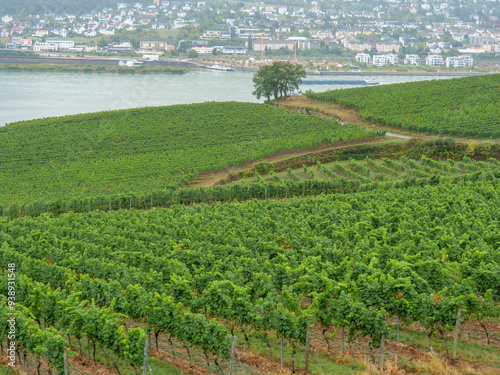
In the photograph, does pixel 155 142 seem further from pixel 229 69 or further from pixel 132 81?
pixel 229 69

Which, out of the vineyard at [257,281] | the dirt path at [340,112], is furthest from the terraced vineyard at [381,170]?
the vineyard at [257,281]

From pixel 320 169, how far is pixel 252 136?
53.4 feet

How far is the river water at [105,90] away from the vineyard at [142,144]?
29269 mm

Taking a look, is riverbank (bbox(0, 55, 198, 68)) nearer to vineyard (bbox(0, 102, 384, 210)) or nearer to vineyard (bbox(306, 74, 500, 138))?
vineyard (bbox(306, 74, 500, 138))

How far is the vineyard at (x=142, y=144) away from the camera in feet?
183

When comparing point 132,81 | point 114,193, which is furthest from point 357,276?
point 132,81

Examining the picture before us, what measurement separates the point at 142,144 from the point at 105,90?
71.3 m

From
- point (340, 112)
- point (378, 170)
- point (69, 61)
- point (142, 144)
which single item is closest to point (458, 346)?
point (378, 170)

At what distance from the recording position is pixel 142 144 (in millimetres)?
69375

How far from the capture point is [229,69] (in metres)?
187

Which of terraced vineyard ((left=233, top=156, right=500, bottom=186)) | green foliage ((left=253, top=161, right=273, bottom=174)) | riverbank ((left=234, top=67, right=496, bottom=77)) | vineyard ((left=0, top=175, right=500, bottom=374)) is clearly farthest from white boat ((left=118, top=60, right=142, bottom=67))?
vineyard ((left=0, top=175, right=500, bottom=374))

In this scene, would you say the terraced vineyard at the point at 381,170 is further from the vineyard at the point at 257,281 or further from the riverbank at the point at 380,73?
the riverbank at the point at 380,73

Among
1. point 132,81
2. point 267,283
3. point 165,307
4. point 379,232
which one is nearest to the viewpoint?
point 165,307

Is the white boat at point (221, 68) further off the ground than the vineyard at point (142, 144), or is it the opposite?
the white boat at point (221, 68)
